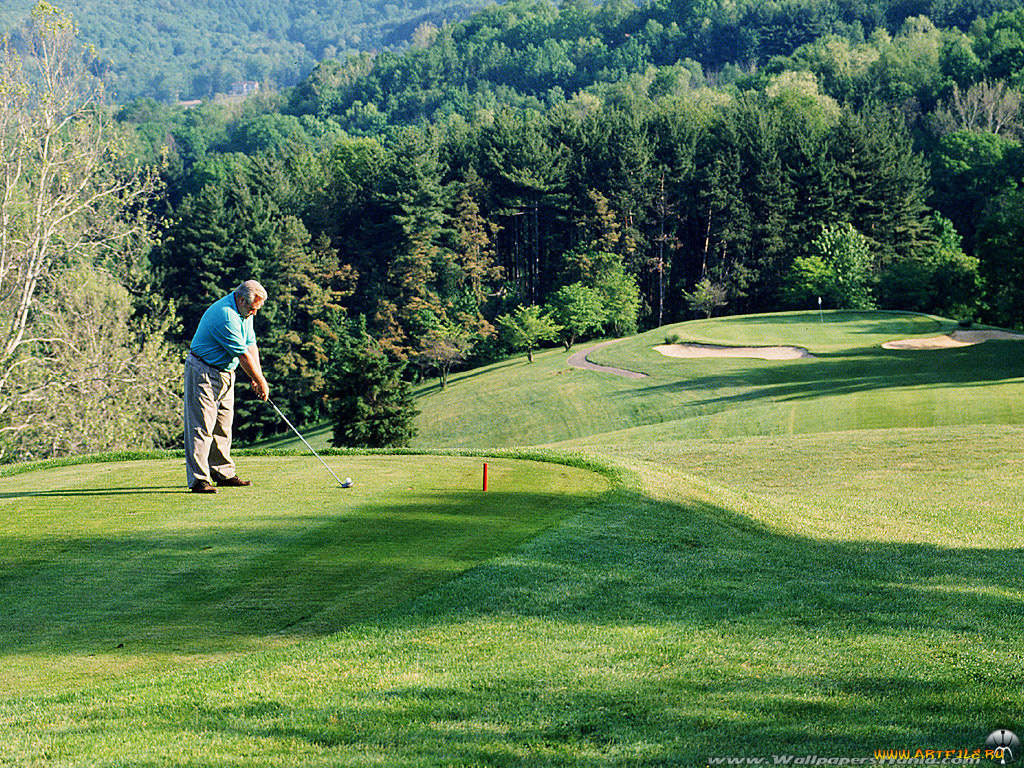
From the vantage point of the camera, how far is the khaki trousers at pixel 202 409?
37.6 ft

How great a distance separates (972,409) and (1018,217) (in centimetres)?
2207

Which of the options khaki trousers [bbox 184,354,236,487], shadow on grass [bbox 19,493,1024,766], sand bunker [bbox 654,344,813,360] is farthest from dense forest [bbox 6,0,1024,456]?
shadow on grass [bbox 19,493,1024,766]

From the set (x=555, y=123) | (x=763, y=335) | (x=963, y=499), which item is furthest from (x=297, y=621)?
(x=555, y=123)

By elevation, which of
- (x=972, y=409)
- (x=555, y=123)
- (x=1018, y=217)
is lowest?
(x=972, y=409)

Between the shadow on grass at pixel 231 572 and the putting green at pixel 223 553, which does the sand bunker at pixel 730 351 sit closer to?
the putting green at pixel 223 553

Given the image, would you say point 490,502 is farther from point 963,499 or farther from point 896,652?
point 963,499

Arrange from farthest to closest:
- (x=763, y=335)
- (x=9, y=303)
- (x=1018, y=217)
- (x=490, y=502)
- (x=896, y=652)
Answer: (x=763, y=335) < (x=1018, y=217) < (x=9, y=303) < (x=490, y=502) < (x=896, y=652)

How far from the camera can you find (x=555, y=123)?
88312 mm

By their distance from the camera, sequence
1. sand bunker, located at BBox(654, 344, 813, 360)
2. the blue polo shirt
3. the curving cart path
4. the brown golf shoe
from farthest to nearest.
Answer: the curving cart path < sand bunker, located at BBox(654, 344, 813, 360) < the brown golf shoe < the blue polo shirt

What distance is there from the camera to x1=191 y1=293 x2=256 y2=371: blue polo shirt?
448 inches

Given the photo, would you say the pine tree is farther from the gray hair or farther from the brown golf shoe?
the gray hair

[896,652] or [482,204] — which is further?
[482,204]
